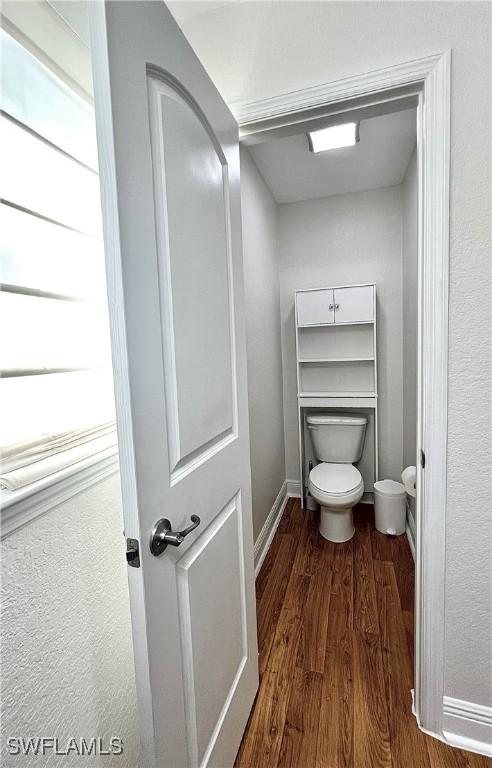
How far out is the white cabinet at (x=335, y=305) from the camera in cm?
248

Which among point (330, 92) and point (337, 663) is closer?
point (330, 92)

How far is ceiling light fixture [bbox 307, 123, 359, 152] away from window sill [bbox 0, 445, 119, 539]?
1813 millimetres

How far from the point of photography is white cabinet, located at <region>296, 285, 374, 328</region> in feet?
8.13

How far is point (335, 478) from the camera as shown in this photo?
2254 millimetres

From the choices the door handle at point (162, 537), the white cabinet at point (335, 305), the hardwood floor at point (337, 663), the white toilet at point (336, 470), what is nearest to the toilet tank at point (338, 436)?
the white toilet at point (336, 470)

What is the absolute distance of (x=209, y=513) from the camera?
36.7 inches

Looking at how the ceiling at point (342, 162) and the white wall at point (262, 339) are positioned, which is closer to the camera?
the ceiling at point (342, 162)

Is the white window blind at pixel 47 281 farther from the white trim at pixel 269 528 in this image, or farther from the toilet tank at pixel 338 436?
the toilet tank at pixel 338 436

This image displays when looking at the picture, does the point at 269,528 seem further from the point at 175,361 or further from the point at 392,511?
the point at 175,361

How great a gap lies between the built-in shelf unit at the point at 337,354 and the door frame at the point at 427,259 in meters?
1.42

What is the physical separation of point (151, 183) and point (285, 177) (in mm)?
1968

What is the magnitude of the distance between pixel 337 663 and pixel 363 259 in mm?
2444

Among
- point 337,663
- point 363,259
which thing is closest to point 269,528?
point 337,663

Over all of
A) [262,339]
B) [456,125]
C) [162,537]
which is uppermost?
[456,125]
